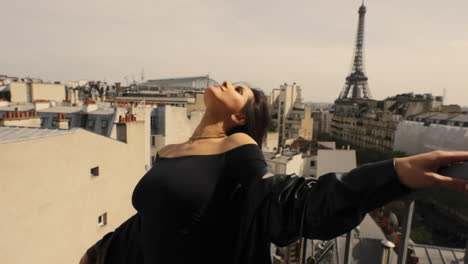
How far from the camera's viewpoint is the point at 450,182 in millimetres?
1099

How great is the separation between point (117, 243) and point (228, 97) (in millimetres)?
1510

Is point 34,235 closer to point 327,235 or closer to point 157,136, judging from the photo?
point 327,235

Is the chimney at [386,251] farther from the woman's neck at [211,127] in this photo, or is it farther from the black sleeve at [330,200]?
the woman's neck at [211,127]

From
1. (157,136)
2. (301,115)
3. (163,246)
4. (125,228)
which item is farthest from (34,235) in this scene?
(301,115)

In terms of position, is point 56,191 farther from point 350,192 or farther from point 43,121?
point 43,121

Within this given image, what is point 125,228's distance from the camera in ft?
8.21

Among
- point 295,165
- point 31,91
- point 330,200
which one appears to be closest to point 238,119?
point 330,200

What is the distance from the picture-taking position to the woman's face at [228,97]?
2.06 metres

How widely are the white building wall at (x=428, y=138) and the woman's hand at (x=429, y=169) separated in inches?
1359

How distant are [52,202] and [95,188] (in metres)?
2.10

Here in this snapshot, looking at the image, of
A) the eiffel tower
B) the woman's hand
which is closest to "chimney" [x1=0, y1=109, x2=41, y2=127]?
the woman's hand

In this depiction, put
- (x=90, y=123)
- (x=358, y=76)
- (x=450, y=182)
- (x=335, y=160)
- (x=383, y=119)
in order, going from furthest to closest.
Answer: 1. (x=358, y=76)
2. (x=383, y=119)
3. (x=335, y=160)
4. (x=90, y=123)
5. (x=450, y=182)

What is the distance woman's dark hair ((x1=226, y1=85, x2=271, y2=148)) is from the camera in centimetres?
202

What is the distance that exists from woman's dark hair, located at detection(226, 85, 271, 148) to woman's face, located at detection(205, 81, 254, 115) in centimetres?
4
